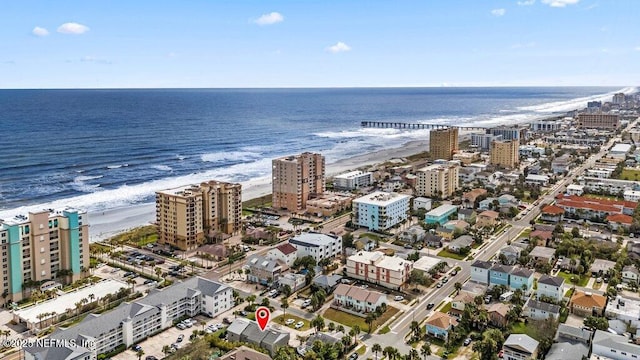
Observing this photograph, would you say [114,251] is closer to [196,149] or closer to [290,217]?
[290,217]

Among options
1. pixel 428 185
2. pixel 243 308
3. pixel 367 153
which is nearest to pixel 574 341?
pixel 243 308

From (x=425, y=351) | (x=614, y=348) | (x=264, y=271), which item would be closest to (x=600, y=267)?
(x=614, y=348)

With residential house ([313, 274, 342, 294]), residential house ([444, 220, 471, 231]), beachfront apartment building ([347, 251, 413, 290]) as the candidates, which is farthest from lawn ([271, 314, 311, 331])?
residential house ([444, 220, 471, 231])

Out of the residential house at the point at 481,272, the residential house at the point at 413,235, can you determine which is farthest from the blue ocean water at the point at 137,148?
the residential house at the point at 481,272

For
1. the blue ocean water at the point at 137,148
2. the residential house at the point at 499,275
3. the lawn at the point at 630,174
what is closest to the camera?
the residential house at the point at 499,275

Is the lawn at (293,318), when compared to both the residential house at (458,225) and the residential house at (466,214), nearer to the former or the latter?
the residential house at (458,225)

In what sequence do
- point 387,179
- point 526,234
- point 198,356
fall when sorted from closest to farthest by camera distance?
point 198,356
point 526,234
point 387,179

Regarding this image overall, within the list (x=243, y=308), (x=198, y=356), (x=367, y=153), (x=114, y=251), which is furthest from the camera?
(x=367, y=153)
